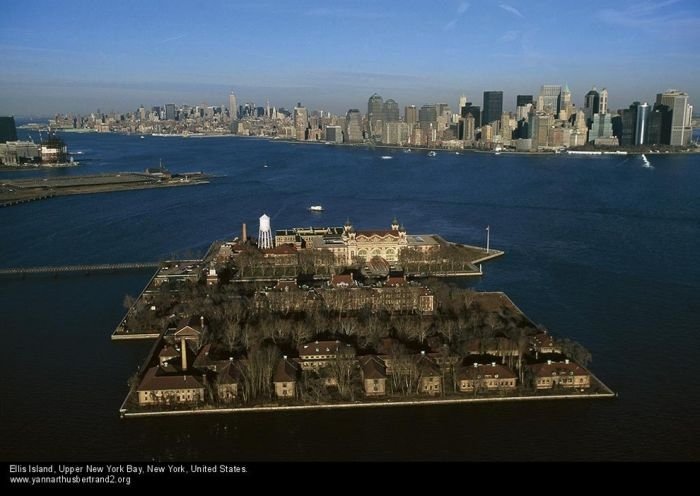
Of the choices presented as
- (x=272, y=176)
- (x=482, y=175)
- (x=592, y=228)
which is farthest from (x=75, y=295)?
(x=482, y=175)

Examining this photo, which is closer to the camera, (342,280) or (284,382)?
(284,382)

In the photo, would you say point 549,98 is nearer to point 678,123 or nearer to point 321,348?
point 678,123

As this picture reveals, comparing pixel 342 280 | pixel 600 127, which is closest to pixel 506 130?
pixel 600 127

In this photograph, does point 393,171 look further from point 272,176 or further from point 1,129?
point 1,129

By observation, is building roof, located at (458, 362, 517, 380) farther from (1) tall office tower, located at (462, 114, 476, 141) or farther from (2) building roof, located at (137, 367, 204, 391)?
(1) tall office tower, located at (462, 114, 476, 141)

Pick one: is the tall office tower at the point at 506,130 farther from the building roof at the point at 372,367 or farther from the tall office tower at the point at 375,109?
the building roof at the point at 372,367

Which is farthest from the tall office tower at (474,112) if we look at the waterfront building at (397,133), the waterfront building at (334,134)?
the waterfront building at (334,134)
